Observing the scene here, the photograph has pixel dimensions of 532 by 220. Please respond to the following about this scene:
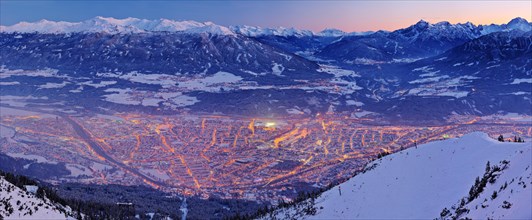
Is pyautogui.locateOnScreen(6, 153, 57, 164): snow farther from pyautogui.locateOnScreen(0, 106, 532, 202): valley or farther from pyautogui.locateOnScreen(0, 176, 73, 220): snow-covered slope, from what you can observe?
pyautogui.locateOnScreen(0, 176, 73, 220): snow-covered slope

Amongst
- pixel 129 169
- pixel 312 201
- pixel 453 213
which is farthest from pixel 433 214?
pixel 129 169

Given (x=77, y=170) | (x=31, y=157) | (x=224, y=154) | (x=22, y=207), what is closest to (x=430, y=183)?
(x=22, y=207)

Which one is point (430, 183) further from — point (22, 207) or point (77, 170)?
point (77, 170)

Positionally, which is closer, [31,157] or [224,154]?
[31,157]

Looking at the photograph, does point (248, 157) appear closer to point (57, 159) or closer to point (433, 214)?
point (57, 159)

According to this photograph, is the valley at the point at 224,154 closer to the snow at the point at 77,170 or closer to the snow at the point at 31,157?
the snow at the point at 77,170

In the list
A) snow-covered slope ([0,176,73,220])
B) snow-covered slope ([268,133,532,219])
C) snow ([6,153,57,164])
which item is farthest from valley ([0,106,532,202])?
snow-covered slope ([0,176,73,220])
